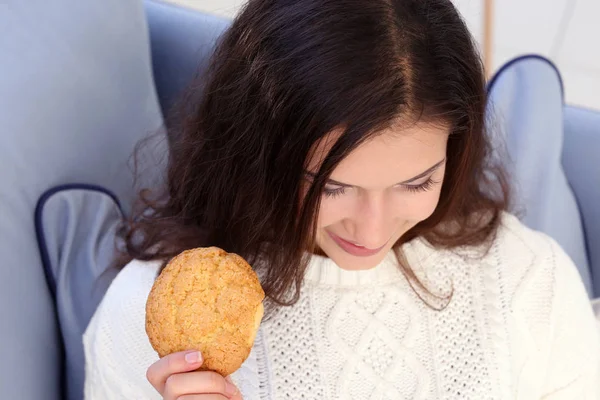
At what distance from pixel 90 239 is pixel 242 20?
1.48ft

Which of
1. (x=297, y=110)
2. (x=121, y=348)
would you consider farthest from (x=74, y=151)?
(x=297, y=110)

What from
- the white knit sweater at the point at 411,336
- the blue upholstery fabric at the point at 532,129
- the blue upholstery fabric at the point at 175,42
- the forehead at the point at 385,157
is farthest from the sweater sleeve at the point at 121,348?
the blue upholstery fabric at the point at 532,129

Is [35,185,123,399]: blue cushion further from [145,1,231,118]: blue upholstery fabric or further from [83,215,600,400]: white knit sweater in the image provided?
[145,1,231,118]: blue upholstery fabric

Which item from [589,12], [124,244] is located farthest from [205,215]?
[589,12]

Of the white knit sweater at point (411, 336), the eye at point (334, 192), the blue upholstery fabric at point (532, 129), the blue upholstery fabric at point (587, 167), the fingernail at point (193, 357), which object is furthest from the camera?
the blue upholstery fabric at point (587, 167)

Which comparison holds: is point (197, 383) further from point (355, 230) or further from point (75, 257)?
point (75, 257)

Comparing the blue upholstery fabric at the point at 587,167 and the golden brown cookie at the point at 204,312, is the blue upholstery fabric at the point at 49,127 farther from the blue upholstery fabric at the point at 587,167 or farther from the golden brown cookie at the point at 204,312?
the blue upholstery fabric at the point at 587,167

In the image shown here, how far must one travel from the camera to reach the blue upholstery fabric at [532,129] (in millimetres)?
1306

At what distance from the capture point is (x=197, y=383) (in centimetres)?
71

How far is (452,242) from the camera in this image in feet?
3.49

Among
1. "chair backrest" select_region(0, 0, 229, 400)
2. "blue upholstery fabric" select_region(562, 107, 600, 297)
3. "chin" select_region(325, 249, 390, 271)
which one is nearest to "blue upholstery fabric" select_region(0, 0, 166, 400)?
"chair backrest" select_region(0, 0, 229, 400)

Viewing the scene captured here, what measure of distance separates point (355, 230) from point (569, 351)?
0.43 meters

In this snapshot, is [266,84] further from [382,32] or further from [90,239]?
[90,239]

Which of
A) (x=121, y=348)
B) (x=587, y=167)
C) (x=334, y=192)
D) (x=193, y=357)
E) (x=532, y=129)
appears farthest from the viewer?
(x=587, y=167)
